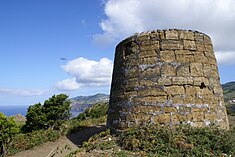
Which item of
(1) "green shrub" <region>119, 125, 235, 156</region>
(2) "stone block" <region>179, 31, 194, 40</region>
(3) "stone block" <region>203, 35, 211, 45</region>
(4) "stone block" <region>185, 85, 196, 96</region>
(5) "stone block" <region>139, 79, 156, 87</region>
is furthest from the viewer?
(3) "stone block" <region>203, 35, 211, 45</region>

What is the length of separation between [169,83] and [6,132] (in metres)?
10.2

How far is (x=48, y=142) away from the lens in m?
13.0

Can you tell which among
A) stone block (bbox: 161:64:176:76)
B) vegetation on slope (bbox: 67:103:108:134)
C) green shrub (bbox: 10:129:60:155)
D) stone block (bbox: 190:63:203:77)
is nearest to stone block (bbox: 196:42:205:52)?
stone block (bbox: 190:63:203:77)

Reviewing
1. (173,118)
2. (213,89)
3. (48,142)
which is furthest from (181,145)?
(48,142)

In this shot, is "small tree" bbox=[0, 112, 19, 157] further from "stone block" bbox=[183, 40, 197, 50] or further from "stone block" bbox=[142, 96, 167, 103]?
"stone block" bbox=[183, 40, 197, 50]

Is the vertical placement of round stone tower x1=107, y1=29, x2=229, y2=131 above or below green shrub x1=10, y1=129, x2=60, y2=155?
above

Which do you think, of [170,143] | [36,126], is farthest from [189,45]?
[36,126]

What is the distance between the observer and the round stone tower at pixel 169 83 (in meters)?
6.22

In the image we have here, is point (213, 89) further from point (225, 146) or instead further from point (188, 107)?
point (225, 146)

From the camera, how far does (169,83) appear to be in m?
6.33

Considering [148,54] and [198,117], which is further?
[148,54]

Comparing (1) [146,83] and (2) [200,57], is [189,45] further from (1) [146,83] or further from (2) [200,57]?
(1) [146,83]

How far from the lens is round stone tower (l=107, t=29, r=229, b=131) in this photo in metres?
6.22

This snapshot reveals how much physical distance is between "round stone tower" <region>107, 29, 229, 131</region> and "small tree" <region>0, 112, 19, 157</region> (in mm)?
7864
